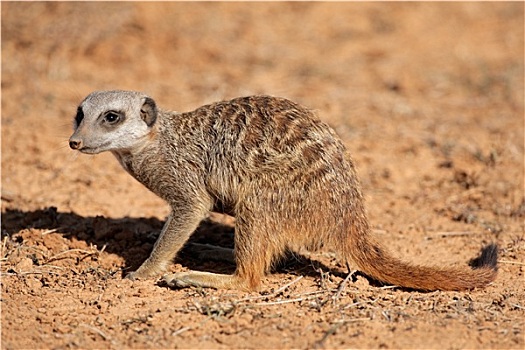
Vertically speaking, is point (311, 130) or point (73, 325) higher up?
point (311, 130)

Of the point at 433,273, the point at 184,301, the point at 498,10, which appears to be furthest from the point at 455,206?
the point at 498,10

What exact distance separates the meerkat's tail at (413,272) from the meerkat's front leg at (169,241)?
3.30 ft

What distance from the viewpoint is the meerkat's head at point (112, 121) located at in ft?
14.2

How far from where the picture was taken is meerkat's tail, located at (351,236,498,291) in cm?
417

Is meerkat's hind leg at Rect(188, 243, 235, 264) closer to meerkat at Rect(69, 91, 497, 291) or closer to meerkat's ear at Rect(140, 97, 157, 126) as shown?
meerkat at Rect(69, 91, 497, 291)

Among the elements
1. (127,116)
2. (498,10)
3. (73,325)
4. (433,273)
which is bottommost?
(73,325)

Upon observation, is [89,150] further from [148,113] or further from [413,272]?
[413,272]

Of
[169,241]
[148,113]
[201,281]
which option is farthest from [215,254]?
[148,113]

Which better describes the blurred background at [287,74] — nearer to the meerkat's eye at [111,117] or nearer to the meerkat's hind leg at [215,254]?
the meerkat's hind leg at [215,254]

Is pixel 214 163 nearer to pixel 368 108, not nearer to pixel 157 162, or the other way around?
pixel 157 162

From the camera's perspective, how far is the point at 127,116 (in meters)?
4.52

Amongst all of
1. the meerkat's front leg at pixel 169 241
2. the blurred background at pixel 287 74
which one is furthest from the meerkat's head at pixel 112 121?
the blurred background at pixel 287 74

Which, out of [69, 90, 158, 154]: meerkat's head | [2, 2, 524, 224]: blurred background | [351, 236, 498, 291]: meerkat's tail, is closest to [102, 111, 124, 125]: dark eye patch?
[69, 90, 158, 154]: meerkat's head

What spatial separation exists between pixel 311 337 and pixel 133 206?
2.61 m
